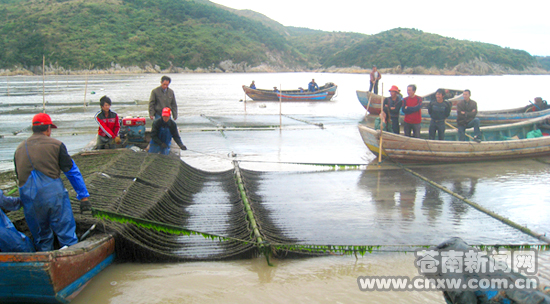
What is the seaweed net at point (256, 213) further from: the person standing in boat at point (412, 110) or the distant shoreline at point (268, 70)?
the distant shoreline at point (268, 70)

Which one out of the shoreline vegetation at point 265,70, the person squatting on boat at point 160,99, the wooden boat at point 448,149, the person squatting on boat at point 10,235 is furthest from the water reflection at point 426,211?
the shoreline vegetation at point 265,70

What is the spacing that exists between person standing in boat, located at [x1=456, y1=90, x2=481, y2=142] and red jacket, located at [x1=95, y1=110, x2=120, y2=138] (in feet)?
24.6

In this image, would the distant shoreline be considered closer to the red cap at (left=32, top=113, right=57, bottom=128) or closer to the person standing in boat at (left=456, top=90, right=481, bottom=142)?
the person standing in boat at (left=456, top=90, right=481, bottom=142)

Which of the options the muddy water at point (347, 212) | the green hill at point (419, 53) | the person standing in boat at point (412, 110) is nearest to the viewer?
the muddy water at point (347, 212)

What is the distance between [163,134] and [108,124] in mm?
992

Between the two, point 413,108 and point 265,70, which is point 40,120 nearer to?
point 413,108

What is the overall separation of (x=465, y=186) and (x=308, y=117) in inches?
495

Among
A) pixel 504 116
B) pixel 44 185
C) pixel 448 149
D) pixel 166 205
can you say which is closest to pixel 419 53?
pixel 504 116

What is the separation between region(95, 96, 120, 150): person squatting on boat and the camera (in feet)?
24.1

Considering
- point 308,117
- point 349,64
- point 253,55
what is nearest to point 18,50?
point 253,55

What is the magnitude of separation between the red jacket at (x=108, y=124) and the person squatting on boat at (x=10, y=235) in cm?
377

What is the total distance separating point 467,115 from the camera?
9500mm

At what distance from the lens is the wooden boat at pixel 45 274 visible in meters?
3.26

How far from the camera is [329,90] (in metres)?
28.1
